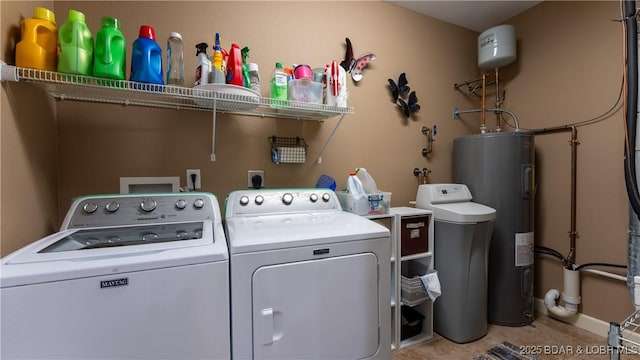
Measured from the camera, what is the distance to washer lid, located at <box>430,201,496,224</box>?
6.21 ft

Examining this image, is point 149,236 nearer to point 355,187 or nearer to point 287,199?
point 287,199

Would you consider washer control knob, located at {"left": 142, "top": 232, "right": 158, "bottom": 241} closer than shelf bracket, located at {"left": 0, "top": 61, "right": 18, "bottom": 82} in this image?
No

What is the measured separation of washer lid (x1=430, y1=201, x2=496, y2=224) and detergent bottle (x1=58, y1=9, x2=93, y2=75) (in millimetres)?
2147

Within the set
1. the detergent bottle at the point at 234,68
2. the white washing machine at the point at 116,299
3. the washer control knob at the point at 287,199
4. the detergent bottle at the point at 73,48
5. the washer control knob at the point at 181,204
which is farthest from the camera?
the washer control knob at the point at 287,199

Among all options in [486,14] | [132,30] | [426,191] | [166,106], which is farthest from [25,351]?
[486,14]

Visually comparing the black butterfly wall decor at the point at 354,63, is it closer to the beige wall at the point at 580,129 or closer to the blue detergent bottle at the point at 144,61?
the blue detergent bottle at the point at 144,61

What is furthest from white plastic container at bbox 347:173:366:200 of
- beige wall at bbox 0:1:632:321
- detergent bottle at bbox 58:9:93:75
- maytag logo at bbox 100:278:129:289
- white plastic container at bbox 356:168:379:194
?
detergent bottle at bbox 58:9:93:75

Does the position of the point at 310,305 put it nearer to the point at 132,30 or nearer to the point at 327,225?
the point at 327,225

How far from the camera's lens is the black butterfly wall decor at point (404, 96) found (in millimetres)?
2334

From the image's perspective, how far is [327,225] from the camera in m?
1.31

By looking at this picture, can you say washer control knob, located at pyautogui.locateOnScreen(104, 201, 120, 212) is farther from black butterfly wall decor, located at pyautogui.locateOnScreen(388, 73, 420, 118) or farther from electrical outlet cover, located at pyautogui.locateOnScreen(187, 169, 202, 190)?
black butterfly wall decor, located at pyautogui.locateOnScreen(388, 73, 420, 118)

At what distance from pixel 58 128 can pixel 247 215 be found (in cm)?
106

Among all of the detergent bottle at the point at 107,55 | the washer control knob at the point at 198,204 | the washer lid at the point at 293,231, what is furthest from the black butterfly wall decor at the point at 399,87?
the detergent bottle at the point at 107,55

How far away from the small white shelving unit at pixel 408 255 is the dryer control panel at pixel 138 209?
0.99m
